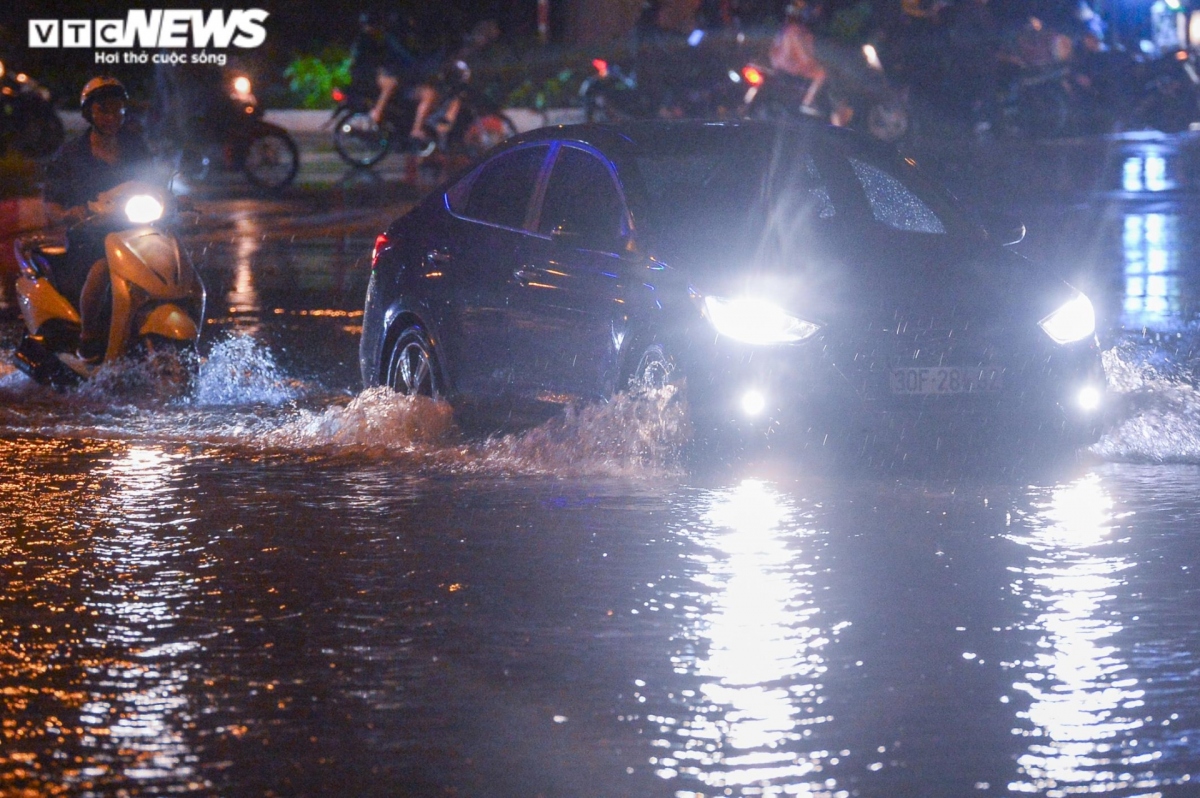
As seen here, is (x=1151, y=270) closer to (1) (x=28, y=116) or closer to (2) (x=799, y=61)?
(2) (x=799, y=61)

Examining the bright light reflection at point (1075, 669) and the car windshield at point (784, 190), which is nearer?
the bright light reflection at point (1075, 669)

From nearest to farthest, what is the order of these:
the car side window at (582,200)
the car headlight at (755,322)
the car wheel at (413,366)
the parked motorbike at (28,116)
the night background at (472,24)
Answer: the car headlight at (755,322) → the car side window at (582,200) → the car wheel at (413,366) → the parked motorbike at (28,116) → the night background at (472,24)

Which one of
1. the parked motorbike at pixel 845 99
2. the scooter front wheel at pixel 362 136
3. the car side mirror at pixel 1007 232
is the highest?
the parked motorbike at pixel 845 99

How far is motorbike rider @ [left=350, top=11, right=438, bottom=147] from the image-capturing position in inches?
982

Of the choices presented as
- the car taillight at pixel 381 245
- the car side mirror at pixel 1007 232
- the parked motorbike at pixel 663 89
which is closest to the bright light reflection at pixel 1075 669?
the car side mirror at pixel 1007 232

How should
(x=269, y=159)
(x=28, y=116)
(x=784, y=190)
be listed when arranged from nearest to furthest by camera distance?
(x=784, y=190), (x=269, y=159), (x=28, y=116)

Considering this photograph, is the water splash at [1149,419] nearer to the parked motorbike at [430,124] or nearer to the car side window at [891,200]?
the car side window at [891,200]

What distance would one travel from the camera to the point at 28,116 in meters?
26.6

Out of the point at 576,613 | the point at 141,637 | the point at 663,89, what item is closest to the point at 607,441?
the point at 576,613

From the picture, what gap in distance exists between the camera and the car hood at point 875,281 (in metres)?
7.64

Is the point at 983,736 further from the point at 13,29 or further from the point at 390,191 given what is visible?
the point at 13,29

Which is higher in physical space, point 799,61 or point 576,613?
point 799,61

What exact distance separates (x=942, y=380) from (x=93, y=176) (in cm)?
477

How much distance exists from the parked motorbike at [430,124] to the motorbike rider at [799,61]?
11.8 feet
